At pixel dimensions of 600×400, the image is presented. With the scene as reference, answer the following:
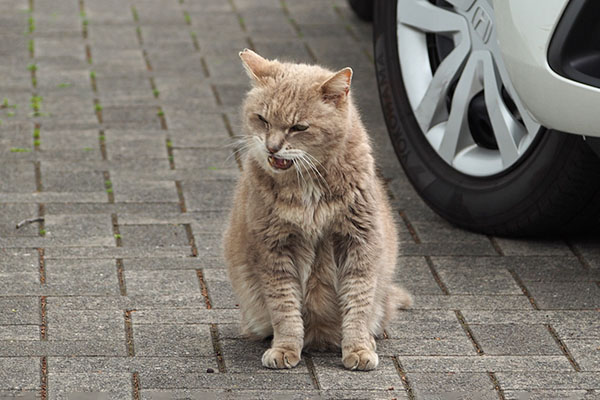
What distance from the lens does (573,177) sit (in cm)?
441

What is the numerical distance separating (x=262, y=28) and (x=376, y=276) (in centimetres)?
452

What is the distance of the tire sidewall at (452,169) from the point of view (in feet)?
14.8

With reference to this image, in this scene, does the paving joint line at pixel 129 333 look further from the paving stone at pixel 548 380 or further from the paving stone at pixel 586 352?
the paving stone at pixel 586 352

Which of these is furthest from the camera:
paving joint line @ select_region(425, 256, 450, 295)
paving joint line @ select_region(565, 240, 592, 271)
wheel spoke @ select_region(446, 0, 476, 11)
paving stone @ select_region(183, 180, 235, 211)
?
paving stone @ select_region(183, 180, 235, 211)

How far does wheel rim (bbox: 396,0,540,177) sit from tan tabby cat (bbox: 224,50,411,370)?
1.04 metres

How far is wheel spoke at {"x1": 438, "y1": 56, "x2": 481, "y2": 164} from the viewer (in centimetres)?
477

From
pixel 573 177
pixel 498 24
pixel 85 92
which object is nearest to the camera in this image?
pixel 498 24

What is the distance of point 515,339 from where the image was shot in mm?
3959

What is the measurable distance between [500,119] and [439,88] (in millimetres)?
416

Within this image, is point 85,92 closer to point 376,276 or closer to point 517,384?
point 376,276

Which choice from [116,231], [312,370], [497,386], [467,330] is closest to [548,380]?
[497,386]

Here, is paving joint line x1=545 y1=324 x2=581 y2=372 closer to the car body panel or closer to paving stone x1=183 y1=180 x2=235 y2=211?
the car body panel

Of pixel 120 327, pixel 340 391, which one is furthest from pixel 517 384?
pixel 120 327

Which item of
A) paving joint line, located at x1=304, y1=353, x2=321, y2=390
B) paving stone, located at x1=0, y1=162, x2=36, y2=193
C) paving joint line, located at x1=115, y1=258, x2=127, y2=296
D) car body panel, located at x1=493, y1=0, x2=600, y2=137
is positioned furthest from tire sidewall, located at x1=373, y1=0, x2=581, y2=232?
paving stone, located at x1=0, y1=162, x2=36, y2=193
